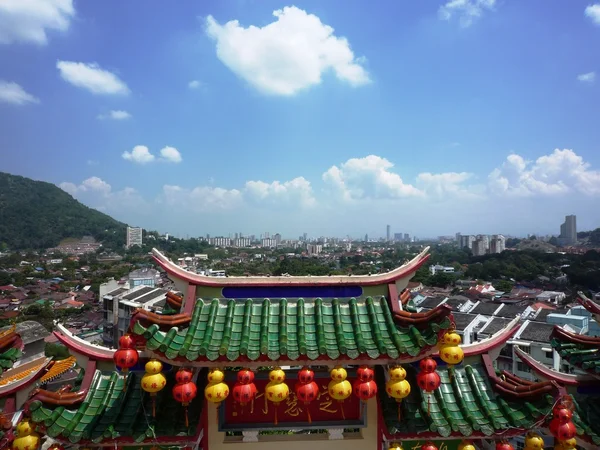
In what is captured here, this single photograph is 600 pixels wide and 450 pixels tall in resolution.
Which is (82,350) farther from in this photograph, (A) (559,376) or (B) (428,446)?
Answer: (A) (559,376)

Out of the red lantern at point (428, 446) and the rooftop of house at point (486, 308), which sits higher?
the red lantern at point (428, 446)

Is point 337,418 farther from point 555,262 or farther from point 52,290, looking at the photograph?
point 555,262

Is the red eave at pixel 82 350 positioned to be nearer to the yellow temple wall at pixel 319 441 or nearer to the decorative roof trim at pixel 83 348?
the decorative roof trim at pixel 83 348

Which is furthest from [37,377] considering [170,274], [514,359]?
[514,359]

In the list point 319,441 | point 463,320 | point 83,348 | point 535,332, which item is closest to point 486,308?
point 463,320

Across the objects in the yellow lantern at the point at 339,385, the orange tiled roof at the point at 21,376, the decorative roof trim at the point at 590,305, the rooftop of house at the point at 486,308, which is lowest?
the rooftop of house at the point at 486,308

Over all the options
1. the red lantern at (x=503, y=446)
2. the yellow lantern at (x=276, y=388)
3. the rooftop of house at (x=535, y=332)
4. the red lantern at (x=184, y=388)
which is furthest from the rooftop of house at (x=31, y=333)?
Answer: the rooftop of house at (x=535, y=332)
